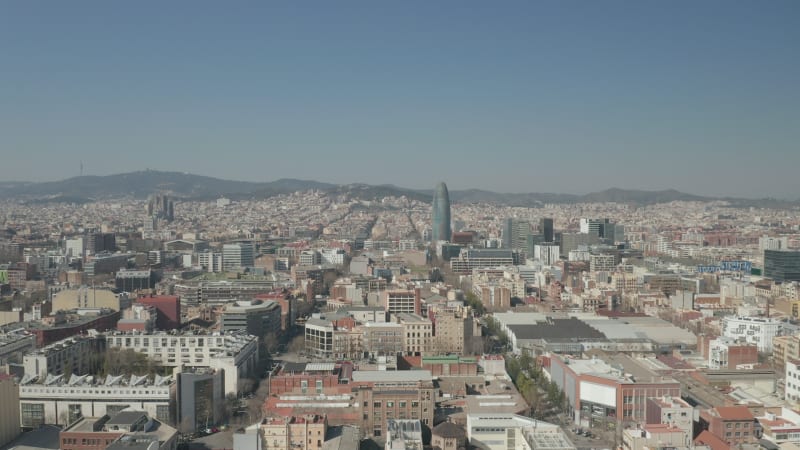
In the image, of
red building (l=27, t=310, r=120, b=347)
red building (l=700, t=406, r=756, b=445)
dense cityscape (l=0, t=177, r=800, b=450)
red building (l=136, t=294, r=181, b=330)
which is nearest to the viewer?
red building (l=700, t=406, r=756, b=445)

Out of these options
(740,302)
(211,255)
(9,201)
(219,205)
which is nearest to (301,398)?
(740,302)

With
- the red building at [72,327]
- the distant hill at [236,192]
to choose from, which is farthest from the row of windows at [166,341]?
the distant hill at [236,192]

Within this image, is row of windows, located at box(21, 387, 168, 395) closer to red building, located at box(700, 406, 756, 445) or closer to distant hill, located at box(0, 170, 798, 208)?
red building, located at box(700, 406, 756, 445)

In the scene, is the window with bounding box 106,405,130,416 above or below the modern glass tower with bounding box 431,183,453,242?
below

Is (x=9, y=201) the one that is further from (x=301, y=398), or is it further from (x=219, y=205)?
(x=301, y=398)

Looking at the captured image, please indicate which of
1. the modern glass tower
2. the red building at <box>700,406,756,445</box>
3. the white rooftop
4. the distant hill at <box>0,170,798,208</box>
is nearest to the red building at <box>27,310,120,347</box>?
the white rooftop

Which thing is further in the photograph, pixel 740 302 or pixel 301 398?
pixel 740 302

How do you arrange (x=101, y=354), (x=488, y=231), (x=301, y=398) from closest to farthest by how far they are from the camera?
(x=301, y=398)
(x=101, y=354)
(x=488, y=231)
